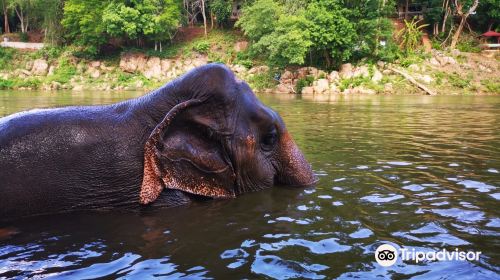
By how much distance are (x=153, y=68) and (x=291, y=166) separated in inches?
1835

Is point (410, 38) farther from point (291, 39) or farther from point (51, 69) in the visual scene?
point (51, 69)

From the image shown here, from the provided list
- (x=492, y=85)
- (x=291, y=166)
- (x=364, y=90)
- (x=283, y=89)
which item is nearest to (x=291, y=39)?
(x=283, y=89)

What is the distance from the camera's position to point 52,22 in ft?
186

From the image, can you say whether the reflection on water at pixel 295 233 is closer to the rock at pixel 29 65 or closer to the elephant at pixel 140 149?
the elephant at pixel 140 149

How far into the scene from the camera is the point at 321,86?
3841cm

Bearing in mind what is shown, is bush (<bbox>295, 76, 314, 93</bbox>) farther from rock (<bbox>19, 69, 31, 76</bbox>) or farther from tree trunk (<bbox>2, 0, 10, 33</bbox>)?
tree trunk (<bbox>2, 0, 10, 33</bbox>)

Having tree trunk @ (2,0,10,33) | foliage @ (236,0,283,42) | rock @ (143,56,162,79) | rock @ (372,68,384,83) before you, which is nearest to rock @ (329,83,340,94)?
rock @ (372,68,384,83)

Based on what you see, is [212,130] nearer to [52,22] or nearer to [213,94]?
[213,94]

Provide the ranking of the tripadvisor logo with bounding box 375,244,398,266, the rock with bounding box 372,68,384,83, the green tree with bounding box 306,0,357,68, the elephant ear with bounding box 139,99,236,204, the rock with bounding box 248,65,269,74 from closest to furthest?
the tripadvisor logo with bounding box 375,244,398,266 → the elephant ear with bounding box 139,99,236,204 → the rock with bounding box 372,68,384,83 → the green tree with bounding box 306,0,357,68 → the rock with bounding box 248,65,269,74

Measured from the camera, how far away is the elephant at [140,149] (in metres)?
4.73

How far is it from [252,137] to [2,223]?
274 cm

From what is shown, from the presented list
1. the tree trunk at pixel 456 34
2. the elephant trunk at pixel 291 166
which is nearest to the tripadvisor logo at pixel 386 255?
the elephant trunk at pixel 291 166

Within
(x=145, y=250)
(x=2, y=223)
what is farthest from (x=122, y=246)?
(x=2, y=223)

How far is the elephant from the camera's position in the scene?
4727 mm
